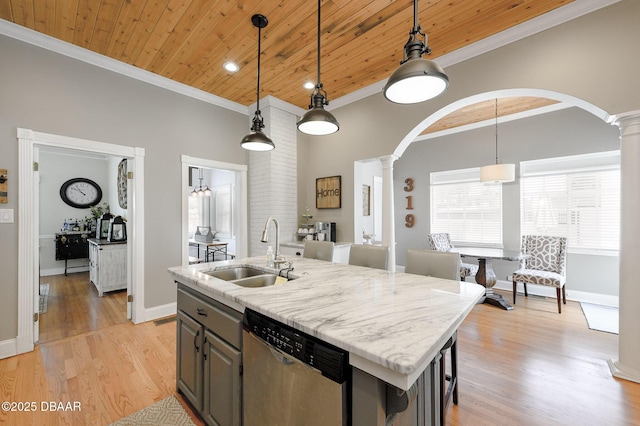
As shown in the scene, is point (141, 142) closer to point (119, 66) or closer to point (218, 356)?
point (119, 66)

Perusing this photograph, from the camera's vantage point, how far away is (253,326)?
131 cm

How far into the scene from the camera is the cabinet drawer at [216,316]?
57.0 inches

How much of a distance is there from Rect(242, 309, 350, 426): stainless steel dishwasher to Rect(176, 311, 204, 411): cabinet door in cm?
51

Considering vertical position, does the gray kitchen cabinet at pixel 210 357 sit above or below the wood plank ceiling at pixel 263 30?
below

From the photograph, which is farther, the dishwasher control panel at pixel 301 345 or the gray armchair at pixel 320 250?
the gray armchair at pixel 320 250

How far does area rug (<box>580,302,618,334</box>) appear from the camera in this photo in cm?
318

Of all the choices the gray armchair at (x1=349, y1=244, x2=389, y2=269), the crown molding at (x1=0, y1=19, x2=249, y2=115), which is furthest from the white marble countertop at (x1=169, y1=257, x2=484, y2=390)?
the crown molding at (x1=0, y1=19, x2=249, y2=115)

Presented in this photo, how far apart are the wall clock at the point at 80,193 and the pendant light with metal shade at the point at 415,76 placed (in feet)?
24.8

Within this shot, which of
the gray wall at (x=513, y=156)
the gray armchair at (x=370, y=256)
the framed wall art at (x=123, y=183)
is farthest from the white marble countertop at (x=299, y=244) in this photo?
the framed wall art at (x=123, y=183)

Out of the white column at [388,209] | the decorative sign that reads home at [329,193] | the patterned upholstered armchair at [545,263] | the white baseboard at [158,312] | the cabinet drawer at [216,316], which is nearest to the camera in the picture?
the cabinet drawer at [216,316]

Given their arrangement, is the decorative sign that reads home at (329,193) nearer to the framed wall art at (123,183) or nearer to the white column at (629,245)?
the white column at (629,245)

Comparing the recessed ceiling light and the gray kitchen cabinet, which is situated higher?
the recessed ceiling light

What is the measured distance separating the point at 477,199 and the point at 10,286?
6.49m

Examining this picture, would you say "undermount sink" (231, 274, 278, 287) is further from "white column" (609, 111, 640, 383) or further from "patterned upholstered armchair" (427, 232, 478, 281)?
"patterned upholstered armchair" (427, 232, 478, 281)
